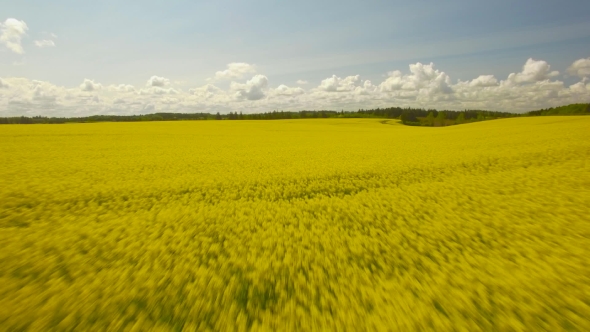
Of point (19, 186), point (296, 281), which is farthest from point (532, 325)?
point (19, 186)

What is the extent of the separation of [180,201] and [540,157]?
18.1 m

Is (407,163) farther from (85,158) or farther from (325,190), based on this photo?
(85,158)

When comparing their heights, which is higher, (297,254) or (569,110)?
(569,110)

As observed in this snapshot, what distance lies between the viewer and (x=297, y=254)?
5.11 metres

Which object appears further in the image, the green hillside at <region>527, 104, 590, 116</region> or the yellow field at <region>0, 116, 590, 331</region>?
the green hillside at <region>527, 104, 590, 116</region>

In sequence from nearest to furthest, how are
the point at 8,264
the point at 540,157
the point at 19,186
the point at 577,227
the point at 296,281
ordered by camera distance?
1. the point at 296,281
2. the point at 8,264
3. the point at 577,227
4. the point at 19,186
5. the point at 540,157

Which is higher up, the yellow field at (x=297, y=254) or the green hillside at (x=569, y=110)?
the green hillside at (x=569, y=110)

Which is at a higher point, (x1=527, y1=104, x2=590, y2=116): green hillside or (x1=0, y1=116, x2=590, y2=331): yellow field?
(x1=527, y1=104, x2=590, y2=116): green hillside

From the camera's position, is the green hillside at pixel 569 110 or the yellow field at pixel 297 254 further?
the green hillside at pixel 569 110

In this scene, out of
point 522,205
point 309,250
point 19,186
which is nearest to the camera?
point 309,250

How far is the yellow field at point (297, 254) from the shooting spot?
3512mm

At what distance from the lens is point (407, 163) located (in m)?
14.6

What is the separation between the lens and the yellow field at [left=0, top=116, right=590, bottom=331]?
3.51m

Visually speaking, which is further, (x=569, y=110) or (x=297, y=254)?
(x=569, y=110)
